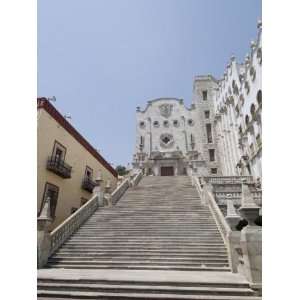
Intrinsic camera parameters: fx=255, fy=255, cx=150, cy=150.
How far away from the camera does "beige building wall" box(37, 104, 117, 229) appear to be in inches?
520

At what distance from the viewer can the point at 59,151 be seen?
15.3 m

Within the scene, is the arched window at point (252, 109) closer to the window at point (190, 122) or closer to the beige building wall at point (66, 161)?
the beige building wall at point (66, 161)

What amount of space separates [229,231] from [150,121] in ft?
103

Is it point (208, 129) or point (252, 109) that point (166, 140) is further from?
point (252, 109)

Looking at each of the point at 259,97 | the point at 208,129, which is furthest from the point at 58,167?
the point at 208,129

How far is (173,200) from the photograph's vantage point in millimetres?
16359

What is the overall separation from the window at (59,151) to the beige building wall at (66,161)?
24cm

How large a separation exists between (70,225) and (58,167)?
13.2 ft

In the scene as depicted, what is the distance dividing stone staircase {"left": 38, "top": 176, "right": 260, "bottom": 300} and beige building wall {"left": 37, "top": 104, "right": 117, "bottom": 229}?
2.80 m

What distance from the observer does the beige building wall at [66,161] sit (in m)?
13.2

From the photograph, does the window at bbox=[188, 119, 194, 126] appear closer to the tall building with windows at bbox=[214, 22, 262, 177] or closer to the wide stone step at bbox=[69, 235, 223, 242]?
the tall building with windows at bbox=[214, 22, 262, 177]
